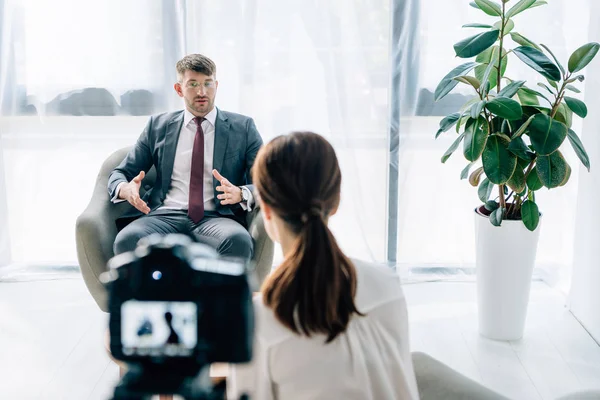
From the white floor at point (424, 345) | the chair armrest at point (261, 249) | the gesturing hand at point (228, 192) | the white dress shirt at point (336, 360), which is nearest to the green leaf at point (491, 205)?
the white floor at point (424, 345)

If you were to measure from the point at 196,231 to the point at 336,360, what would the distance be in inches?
68.9

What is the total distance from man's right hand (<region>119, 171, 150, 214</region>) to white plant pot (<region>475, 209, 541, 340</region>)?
1.38 m

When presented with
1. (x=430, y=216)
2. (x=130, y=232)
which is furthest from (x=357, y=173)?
(x=130, y=232)

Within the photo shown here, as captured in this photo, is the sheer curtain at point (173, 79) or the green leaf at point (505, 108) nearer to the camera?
the green leaf at point (505, 108)

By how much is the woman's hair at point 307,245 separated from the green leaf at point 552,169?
5.26 ft

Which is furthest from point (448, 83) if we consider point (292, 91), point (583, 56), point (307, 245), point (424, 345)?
point (307, 245)

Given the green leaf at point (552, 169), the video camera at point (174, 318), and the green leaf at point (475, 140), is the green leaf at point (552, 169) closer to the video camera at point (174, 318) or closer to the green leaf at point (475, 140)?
the green leaf at point (475, 140)

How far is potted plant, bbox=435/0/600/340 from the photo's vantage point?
262cm

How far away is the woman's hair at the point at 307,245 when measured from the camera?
120cm

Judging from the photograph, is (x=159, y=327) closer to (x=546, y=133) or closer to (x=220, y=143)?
(x=546, y=133)

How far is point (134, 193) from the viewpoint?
2812mm

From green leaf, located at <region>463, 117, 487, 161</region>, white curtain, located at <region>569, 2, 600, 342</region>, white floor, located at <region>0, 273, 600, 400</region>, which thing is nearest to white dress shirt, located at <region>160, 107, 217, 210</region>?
white floor, located at <region>0, 273, 600, 400</region>

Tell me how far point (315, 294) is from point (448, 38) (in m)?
2.53

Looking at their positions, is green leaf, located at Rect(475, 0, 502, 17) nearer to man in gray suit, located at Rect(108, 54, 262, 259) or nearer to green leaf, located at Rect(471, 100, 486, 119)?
green leaf, located at Rect(471, 100, 486, 119)
